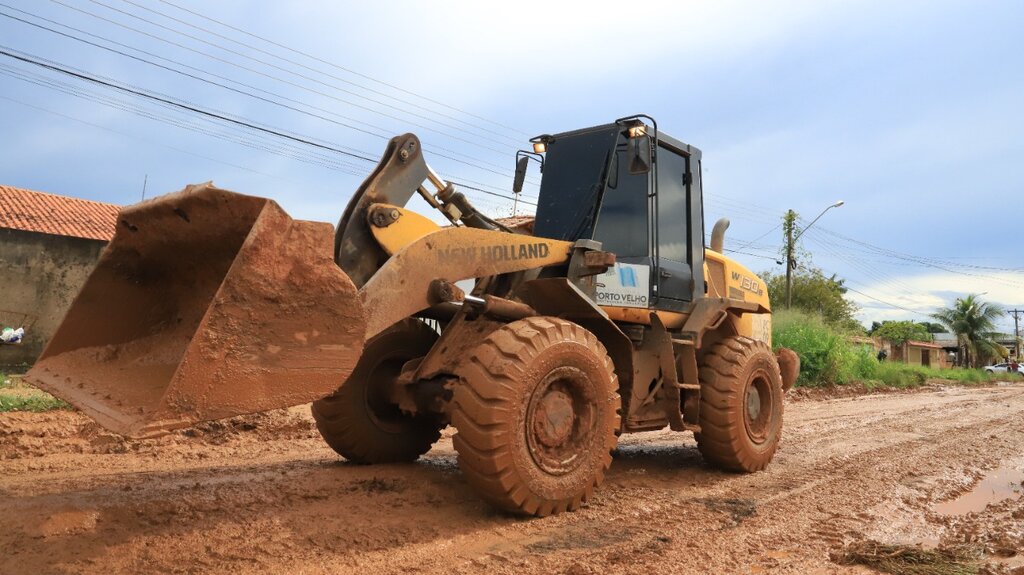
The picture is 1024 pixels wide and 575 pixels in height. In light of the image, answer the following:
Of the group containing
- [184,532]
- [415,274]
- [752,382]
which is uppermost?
[415,274]

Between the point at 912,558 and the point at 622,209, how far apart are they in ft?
10.6

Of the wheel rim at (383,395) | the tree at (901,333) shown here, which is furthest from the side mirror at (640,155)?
the tree at (901,333)

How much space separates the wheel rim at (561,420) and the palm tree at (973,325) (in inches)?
2205

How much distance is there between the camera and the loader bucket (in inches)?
121

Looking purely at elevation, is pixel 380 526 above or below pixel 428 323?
below

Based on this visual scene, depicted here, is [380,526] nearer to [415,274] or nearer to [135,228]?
[415,274]

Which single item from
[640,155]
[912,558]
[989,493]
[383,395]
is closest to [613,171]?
[640,155]

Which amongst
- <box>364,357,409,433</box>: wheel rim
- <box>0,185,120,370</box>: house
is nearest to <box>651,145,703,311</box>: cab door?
<box>364,357,409,433</box>: wheel rim

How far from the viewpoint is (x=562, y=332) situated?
446 cm

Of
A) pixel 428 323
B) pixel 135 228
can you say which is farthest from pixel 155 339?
pixel 428 323

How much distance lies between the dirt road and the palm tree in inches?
1996

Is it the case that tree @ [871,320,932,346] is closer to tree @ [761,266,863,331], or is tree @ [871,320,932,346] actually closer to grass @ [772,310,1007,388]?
tree @ [761,266,863,331]

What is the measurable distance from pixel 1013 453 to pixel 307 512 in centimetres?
835

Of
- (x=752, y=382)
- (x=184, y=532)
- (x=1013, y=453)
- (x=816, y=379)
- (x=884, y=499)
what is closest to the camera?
(x=184, y=532)
